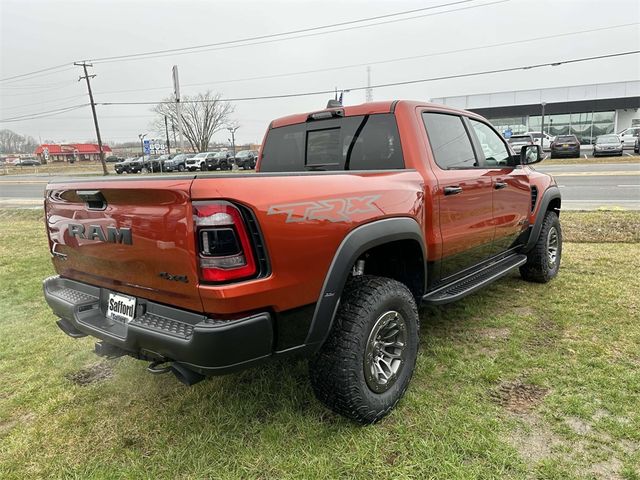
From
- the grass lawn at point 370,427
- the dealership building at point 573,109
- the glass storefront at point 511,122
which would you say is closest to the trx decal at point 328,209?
the grass lawn at point 370,427

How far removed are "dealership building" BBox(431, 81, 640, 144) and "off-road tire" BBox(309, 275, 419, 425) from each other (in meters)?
47.1

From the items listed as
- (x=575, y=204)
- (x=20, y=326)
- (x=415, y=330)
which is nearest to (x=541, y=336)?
(x=415, y=330)

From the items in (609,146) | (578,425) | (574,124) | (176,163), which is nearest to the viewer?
(578,425)

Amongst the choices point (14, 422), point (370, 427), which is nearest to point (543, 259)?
point (370, 427)

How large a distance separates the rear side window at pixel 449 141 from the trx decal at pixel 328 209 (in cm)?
102

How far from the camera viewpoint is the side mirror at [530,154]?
4.41 m

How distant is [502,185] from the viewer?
3.90m

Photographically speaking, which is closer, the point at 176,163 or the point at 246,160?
the point at 246,160

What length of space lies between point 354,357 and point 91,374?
6.80ft

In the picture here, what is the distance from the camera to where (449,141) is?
3.53m

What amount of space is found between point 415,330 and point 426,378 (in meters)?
0.45

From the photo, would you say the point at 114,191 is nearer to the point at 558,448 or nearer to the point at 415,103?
the point at 415,103

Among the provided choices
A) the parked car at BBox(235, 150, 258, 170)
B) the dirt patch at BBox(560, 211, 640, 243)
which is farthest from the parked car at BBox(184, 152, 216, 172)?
the dirt patch at BBox(560, 211, 640, 243)

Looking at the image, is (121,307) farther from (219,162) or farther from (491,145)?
(219,162)
